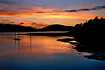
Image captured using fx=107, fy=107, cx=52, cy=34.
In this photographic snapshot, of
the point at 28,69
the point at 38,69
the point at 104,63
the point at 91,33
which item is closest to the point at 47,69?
the point at 38,69

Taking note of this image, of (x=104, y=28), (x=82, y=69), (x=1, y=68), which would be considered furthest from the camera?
(x=104, y=28)

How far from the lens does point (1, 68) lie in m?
25.1

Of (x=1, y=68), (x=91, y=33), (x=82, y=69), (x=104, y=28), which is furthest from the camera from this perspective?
(x=91, y=33)

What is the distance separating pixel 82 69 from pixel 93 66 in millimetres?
3556

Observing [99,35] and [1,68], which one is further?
[99,35]

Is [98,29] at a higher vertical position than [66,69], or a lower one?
higher

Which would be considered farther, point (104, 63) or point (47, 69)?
point (104, 63)

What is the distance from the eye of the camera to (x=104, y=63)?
2619 centimetres

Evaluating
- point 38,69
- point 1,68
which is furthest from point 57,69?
point 1,68

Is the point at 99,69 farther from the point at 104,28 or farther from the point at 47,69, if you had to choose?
the point at 104,28

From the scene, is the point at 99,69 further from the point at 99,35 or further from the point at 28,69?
the point at 99,35

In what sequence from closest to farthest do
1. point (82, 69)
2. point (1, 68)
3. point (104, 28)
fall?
point (82, 69) < point (1, 68) < point (104, 28)

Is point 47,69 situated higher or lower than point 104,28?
lower

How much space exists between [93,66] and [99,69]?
67.0 inches
